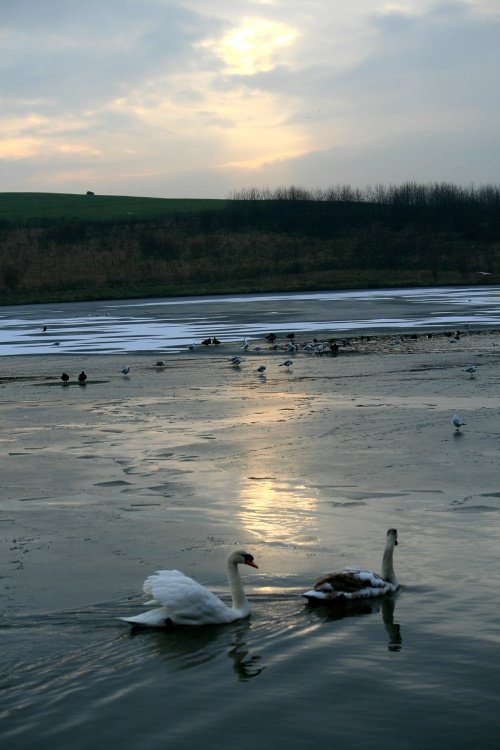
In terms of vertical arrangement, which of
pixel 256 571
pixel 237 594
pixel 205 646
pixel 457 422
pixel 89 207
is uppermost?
pixel 89 207

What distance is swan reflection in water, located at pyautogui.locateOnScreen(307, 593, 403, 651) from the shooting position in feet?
31.9

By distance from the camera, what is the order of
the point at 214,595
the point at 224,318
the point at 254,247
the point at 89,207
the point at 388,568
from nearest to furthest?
the point at 214,595 → the point at 388,568 → the point at 224,318 → the point at 254,247 → the point at 89,207

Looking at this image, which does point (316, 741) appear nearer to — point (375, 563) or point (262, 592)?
point (262, 592)

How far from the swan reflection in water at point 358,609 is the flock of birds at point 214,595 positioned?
44mm

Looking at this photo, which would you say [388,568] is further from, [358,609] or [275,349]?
[275,349]

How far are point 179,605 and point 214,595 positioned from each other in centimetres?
45

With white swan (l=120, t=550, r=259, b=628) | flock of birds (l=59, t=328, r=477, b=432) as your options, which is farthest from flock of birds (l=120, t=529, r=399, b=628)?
flock of birds (l=59, t=328, r=477, b=432)

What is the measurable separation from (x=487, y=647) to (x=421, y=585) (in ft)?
5.53

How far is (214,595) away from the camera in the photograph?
9711mm

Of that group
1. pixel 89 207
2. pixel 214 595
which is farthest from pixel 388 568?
pixel 89 207

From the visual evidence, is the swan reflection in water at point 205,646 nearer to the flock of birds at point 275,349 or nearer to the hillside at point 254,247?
the flock of birds at point 275,349

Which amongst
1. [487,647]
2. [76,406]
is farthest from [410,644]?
[76,406]

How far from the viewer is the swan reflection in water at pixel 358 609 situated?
973cm

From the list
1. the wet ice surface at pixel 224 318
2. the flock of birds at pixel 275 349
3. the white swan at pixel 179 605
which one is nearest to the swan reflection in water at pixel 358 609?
the white swan at pixel 179 605
